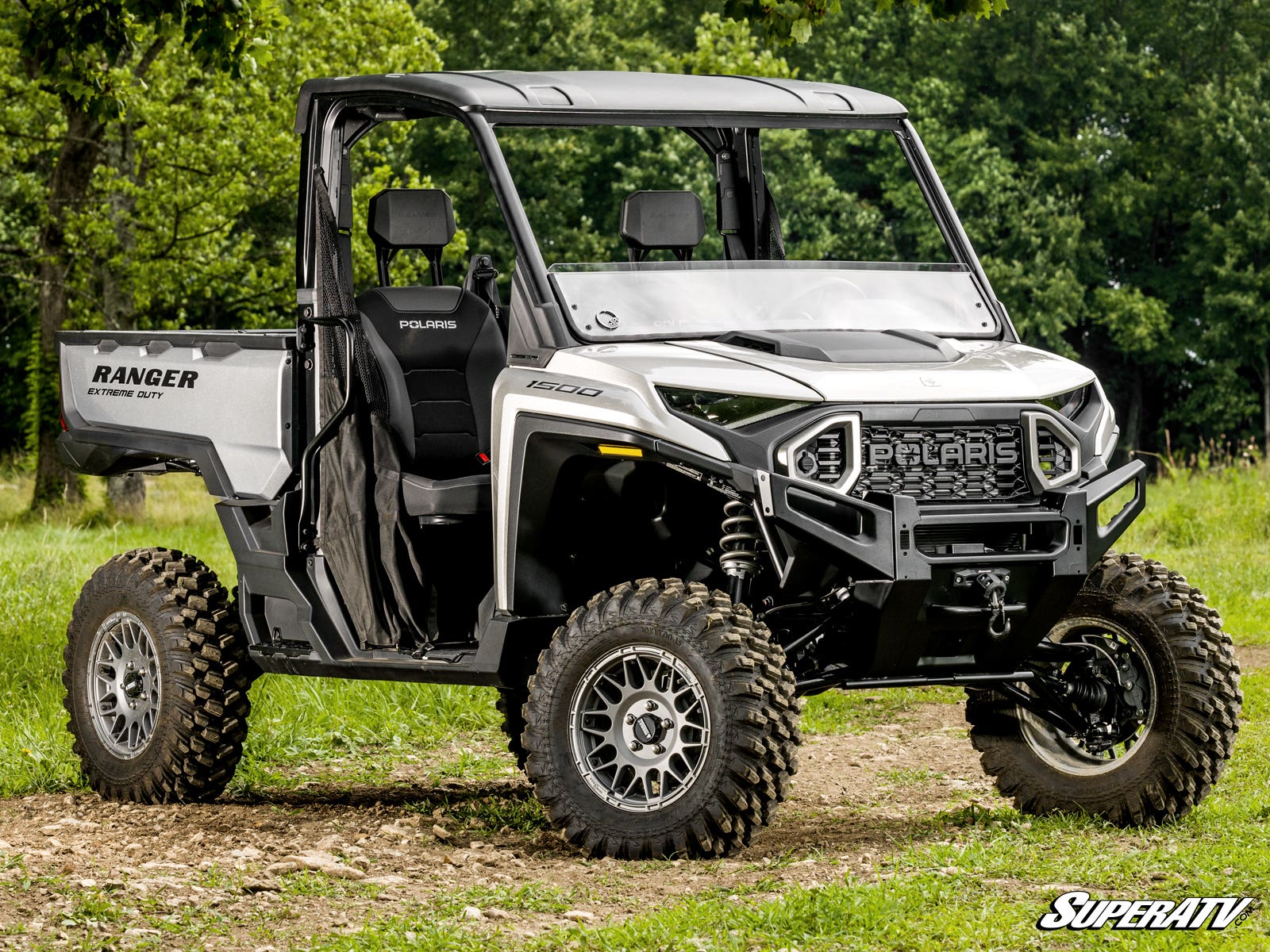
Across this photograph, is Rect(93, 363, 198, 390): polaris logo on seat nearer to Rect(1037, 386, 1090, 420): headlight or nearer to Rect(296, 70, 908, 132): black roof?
Rect(296, 70, 908, 132): black roof

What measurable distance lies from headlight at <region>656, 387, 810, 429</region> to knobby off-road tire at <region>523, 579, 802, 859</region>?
523mm

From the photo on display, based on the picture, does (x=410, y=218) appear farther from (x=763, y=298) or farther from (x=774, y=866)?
(x=774, y=866)

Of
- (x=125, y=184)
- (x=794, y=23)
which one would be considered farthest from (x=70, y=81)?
(x=125, y=184)

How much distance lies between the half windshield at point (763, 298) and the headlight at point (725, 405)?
520 mm

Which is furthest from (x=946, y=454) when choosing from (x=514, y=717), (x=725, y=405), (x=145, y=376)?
(x=145, y=376)

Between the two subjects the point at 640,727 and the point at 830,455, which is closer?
the point at 830,455

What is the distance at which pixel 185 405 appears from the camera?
7594 mm

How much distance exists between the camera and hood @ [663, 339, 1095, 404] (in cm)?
570

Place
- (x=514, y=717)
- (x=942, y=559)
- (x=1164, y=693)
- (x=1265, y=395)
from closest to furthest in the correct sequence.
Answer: (x=942, y=559)
(x=1164, y=693)
(x=514, y=717)
(x=1265, y=395)

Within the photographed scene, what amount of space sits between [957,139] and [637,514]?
40132 millimetres

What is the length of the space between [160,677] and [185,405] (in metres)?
1.06

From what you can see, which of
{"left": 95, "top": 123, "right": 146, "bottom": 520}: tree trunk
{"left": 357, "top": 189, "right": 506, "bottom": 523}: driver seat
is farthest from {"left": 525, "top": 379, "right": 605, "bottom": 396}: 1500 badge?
{"left": 95, "top": 123, "right": 146, "bottom": 520}: tree trunk

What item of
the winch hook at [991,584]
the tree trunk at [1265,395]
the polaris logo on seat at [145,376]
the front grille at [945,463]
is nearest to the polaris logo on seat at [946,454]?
the front grille at [945,463]

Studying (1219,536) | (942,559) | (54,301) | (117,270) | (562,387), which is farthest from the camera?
(54,301)
